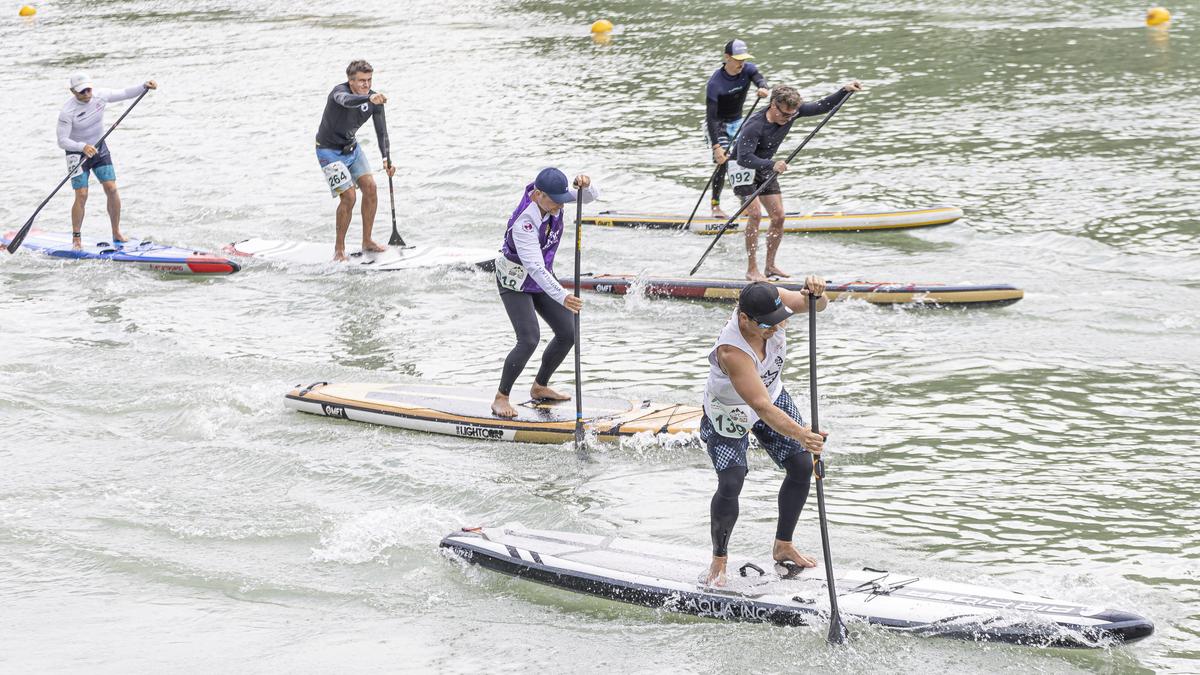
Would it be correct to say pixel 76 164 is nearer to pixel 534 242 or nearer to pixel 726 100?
pixel 726 100

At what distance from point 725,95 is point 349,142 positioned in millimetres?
4654

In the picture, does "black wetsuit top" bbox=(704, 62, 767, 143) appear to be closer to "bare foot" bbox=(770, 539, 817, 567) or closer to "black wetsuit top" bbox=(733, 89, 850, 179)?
"black wetsuit top" bbox=(733, 89, 850, 179)

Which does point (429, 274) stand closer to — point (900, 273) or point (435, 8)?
point (900, 273)

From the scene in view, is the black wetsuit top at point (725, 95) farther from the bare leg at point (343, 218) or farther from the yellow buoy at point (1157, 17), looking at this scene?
the yellow buoy at point (1157, 17)

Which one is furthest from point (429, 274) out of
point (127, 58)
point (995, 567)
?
point (127, 58)

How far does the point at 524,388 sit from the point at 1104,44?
19200 millimetres

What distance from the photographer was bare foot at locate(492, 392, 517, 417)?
35.2 feet

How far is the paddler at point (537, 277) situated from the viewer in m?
9.77

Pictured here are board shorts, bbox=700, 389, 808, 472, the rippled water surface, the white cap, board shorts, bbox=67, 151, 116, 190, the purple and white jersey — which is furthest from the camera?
board shorts, bbox=67, 151, 116, 190

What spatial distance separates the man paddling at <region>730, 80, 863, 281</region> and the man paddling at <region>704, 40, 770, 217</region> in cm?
126

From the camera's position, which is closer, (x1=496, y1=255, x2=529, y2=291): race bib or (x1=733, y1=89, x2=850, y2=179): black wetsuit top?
(x1=496, y1=255, x2=529, y2=291): race bib

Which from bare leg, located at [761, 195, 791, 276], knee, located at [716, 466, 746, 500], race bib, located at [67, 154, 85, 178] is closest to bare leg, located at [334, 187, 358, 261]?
race bib, located at [67, 154, 85, 178]

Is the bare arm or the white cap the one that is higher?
the white cap

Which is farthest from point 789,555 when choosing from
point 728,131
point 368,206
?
point 368,206
